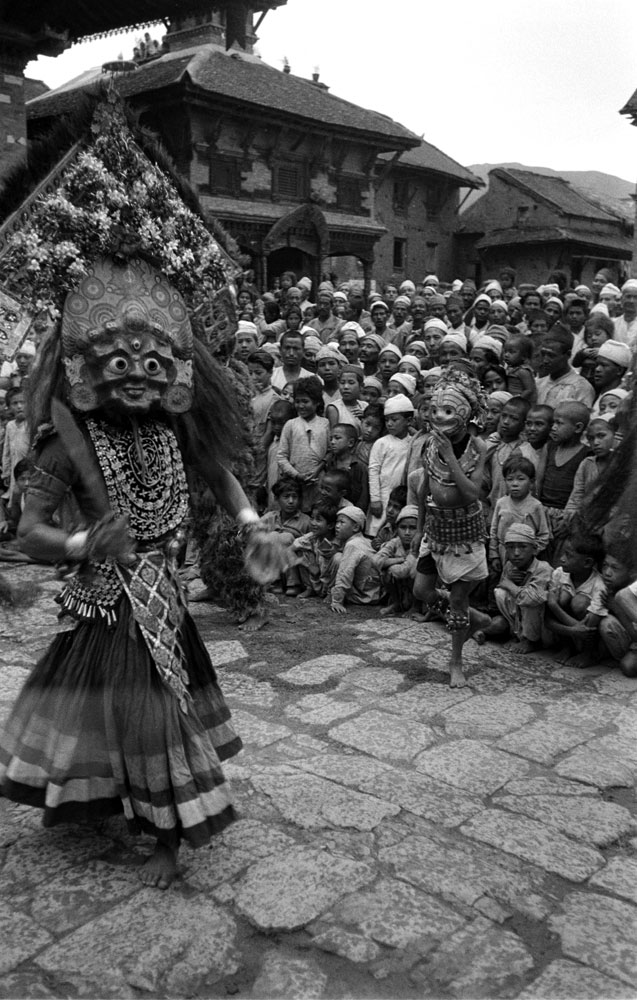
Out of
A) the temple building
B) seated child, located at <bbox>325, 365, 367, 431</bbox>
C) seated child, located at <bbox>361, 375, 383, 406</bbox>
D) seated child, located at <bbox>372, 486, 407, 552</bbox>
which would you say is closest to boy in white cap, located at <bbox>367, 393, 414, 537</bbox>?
seated child, located at <bbox>372, 486, 407, 552</bbox>

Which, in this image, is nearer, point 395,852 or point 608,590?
point 395,852

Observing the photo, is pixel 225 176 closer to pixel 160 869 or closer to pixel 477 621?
pixel 477 621

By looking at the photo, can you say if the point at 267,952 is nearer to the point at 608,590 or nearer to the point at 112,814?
the point at 112,814

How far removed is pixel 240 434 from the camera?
3.74 meters

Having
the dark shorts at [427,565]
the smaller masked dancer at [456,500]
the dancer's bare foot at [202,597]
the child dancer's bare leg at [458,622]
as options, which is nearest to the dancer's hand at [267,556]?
the smaller masked dancer at [456,500]

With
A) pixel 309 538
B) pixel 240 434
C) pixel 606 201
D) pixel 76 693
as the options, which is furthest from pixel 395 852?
pixel 606 201

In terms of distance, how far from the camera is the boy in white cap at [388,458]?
23.1ft

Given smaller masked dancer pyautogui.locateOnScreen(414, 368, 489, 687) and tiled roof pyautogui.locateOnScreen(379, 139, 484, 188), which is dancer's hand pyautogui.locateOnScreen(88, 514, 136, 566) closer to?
smaller masked dancer pyautogui.locateOnScreen(414, 368, 489, 687)

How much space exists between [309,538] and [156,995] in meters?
4.82

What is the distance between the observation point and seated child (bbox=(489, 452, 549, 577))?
19.6ft

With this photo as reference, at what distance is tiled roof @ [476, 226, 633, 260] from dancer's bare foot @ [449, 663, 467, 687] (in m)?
27.5

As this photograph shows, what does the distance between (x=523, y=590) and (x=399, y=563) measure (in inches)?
44.2

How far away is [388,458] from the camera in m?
7.09

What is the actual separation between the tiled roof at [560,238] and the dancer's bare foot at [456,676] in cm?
2751
